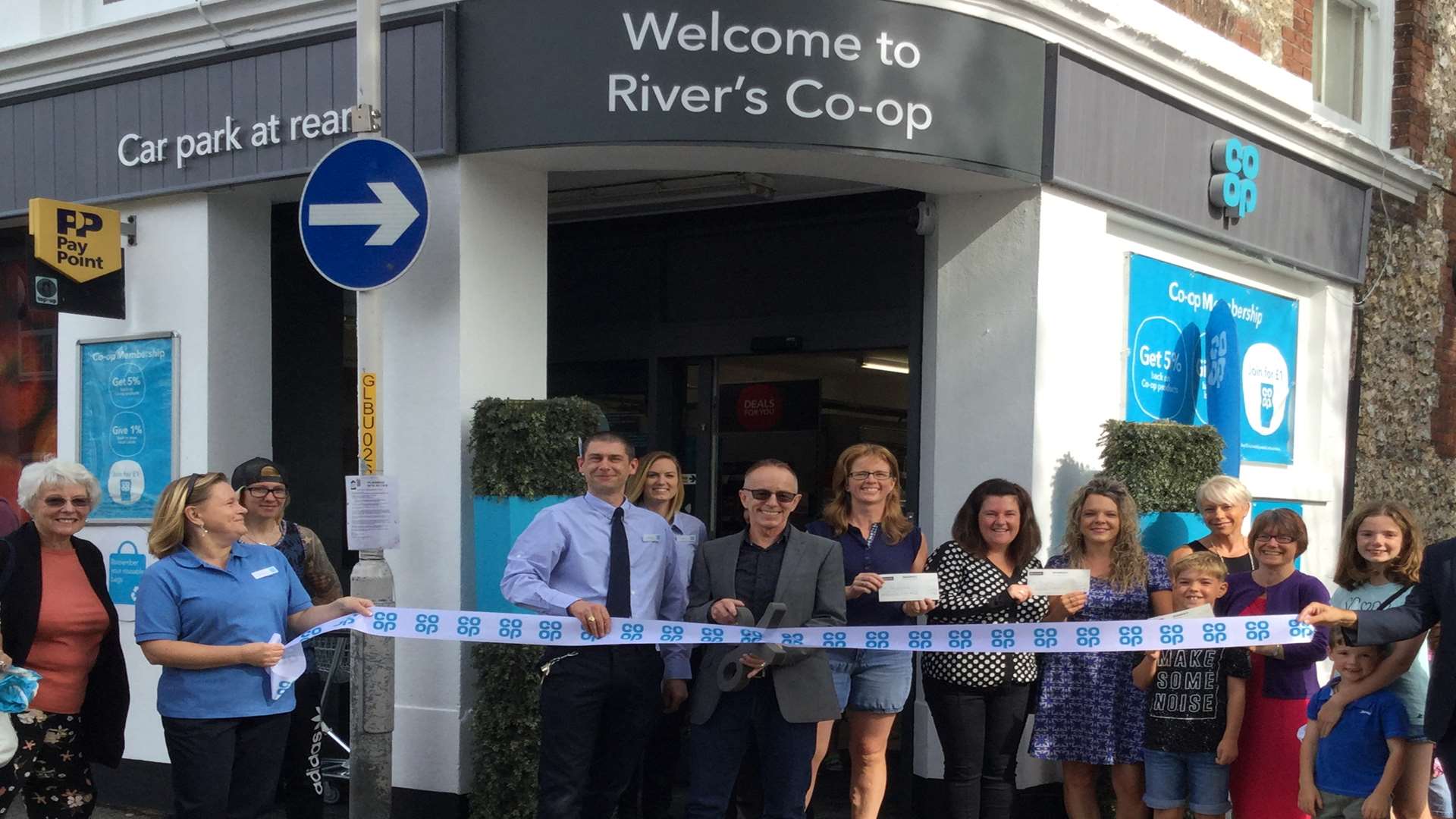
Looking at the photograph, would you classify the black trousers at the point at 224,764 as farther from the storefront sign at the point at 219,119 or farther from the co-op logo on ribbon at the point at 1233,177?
the co-op logo on ribbon at the point at 1233,177

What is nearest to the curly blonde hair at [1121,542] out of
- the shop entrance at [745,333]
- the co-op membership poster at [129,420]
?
the shop entrance at [745,333]

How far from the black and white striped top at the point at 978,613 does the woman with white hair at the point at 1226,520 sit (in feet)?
2.81

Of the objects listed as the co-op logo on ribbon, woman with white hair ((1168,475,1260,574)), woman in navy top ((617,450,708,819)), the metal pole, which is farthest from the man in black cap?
the co-op logo on ribbon

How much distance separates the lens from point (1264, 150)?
9805 mm

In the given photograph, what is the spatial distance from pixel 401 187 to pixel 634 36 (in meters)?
1.42

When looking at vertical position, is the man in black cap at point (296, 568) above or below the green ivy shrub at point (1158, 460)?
below

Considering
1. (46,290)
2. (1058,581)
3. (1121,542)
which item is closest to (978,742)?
(1058,581)

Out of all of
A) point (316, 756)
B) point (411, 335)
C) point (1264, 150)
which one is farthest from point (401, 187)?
point (1264, 150)

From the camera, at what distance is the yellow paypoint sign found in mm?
8320

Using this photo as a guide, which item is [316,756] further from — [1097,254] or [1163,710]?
[1097,254]

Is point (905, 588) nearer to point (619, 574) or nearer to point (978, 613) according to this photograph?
point (978, 613)

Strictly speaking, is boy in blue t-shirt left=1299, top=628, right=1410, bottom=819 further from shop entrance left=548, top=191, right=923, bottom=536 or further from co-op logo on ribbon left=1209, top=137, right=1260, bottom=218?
co-op logo on ribbon left=1209, top=137, right=1260, bottom=218

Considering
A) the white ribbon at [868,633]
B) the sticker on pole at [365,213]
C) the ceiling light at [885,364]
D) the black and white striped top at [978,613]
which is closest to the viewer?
the white ribbon at [868,633]

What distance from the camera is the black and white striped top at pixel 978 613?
6.48 m
